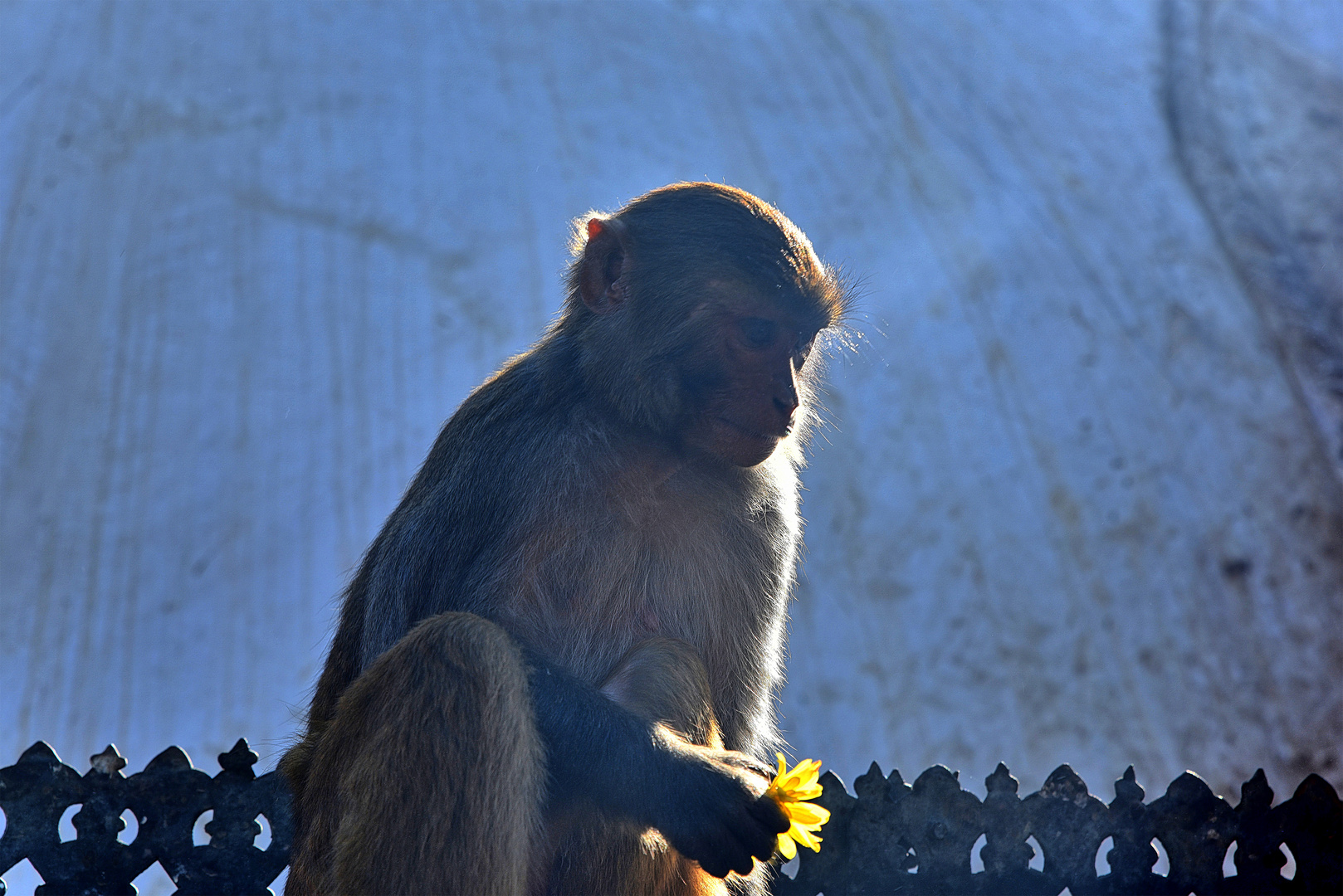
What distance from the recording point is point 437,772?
1.70m

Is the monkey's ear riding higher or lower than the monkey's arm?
higher

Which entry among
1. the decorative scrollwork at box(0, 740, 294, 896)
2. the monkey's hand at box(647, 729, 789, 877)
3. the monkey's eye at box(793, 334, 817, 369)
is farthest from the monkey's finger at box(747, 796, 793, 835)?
the decorative scrollwork at box(0, 740, 294, 896)

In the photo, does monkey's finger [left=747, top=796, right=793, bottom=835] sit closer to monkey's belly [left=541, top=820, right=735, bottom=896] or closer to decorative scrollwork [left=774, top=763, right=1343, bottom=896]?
monkey's belly [left=541, top=820, right=735, bottom=896]

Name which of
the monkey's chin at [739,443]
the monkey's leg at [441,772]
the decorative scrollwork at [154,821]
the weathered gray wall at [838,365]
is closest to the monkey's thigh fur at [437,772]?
the monkey's leg at [441,772]

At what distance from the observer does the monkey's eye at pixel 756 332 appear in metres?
2.09

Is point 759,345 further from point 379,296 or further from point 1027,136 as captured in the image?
point 1027,136

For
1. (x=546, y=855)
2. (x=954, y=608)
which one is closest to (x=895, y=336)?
(x=954, y=608)

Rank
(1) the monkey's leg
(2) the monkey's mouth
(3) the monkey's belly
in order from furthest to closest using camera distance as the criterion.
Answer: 1. (2) the monkey's mouth
2. (3) the monkey's belly
3. (1) the monkey's leg

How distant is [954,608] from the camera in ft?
15.6

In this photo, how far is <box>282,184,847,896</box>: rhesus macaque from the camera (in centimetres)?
173

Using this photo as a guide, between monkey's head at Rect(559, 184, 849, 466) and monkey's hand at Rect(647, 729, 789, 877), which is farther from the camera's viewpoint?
monkey's head at Rect(559, 184, 849, 466)

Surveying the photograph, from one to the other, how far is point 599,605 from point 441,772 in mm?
461

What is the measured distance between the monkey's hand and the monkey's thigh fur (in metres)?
0.20

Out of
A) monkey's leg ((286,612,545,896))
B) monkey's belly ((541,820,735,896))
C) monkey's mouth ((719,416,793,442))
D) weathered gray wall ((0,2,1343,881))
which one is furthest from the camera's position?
weathered gray wall ((0,2,1343,881))
